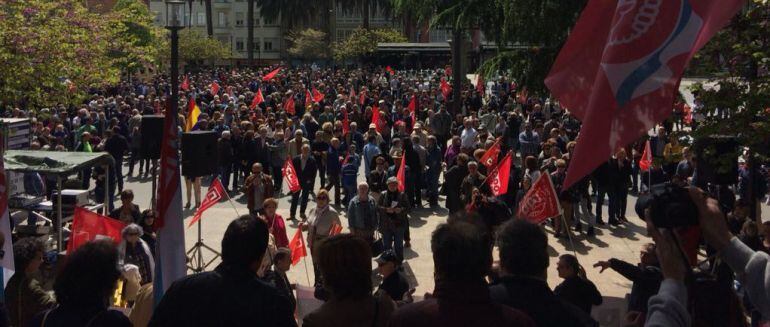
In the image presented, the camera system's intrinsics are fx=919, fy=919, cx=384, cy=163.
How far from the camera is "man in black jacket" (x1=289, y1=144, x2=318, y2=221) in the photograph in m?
17.1

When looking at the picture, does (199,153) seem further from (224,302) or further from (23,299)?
(224,302)

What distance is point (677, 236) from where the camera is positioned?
9.59 ft

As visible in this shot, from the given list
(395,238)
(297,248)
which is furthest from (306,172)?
(297,248)

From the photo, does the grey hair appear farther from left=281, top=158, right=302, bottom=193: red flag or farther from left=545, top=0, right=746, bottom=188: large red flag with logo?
left=281, top=158, right=302, bottom=193: red flag

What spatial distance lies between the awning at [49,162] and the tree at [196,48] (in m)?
57.6

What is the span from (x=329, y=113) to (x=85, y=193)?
37.0 feet

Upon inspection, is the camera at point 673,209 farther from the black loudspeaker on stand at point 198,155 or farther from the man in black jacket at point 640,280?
the black loudspeaker on stand at point 198,155

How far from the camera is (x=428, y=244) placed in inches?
580

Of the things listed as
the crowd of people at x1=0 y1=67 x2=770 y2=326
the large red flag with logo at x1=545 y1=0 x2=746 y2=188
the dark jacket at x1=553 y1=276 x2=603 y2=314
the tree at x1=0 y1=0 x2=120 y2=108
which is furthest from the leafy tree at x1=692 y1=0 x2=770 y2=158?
the tree at x1=0 y1=0 x2=120 y2=108

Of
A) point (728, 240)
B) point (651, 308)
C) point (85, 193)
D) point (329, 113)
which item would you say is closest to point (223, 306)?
point (651, 308)

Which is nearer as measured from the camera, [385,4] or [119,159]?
[119,159]

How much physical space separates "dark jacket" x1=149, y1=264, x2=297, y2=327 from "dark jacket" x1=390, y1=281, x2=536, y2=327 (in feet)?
2.06

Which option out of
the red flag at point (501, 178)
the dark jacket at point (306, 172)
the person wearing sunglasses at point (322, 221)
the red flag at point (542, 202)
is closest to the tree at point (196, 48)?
the dark jacket at point (306, 172)

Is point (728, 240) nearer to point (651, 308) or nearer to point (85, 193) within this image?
point (651, 308)
